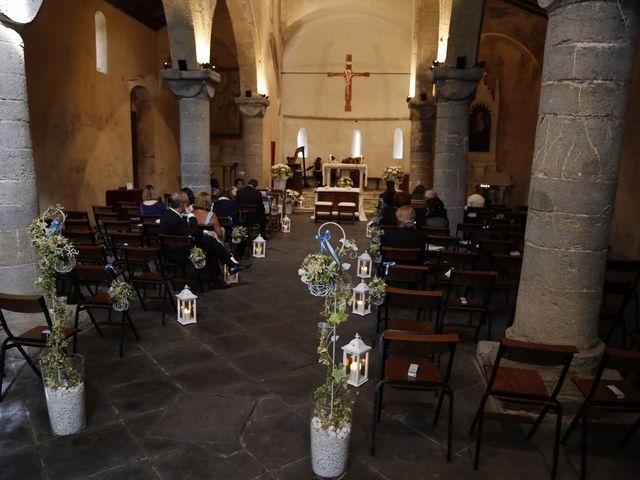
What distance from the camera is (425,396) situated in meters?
4.69

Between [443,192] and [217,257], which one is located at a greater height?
[443,192]

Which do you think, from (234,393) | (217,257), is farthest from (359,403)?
(217,257)

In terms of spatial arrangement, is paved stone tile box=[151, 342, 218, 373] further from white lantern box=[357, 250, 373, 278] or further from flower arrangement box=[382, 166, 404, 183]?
flower arrangement box=[382, 166, 404, 183]

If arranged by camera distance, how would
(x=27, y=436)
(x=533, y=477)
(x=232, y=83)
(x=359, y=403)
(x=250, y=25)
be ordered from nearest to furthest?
1. (x=533, y=477)
2. (x=27, y=436)
3. (x=359, y=403)
4. (x=250, y=25)
5. (x=232, y=83)

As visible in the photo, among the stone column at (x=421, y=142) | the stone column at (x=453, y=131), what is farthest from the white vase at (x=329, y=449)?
the stone column at (x=421, y=142)

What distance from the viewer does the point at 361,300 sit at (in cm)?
673

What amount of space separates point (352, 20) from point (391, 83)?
3339 millimetres

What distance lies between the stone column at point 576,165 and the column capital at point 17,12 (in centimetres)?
506

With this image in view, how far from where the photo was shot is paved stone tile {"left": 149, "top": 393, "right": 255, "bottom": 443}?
389cm

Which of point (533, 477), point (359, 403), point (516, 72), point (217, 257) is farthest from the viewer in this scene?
point (516, 72)

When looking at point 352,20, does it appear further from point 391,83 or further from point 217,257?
point 217,257

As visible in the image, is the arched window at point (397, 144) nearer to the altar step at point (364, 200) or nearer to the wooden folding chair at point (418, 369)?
the altar step at point (364, 200)

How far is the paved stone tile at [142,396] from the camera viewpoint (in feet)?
14.0

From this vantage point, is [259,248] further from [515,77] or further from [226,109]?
[226,109]
